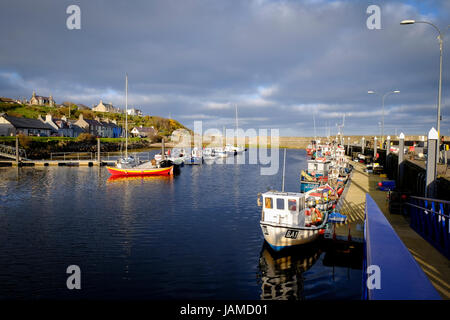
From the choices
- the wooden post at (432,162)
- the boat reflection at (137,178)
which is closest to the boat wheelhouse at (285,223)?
the wooden post at (432,162)

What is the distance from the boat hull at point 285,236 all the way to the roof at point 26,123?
349 feet

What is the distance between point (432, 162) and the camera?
17375 millimetres

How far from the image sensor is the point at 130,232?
918 inches

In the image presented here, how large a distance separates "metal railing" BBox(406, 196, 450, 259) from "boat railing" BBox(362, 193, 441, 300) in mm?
4398

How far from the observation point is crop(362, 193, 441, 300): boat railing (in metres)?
7.22

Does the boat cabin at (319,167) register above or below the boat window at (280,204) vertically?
above

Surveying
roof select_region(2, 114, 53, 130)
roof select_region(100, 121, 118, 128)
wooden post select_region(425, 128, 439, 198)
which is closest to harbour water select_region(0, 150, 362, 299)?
wooden post select_region(425, 128, 439, 198)

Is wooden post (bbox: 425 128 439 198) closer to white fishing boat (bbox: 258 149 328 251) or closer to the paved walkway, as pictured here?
the paved walkway

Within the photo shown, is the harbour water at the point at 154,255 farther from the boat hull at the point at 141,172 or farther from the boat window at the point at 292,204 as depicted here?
the boat hull at the point at 141,172

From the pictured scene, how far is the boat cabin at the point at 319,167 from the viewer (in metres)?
46.2

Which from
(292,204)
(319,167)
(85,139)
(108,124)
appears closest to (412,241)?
(292,204)

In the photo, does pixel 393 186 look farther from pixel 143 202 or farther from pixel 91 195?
pixel 91 195
